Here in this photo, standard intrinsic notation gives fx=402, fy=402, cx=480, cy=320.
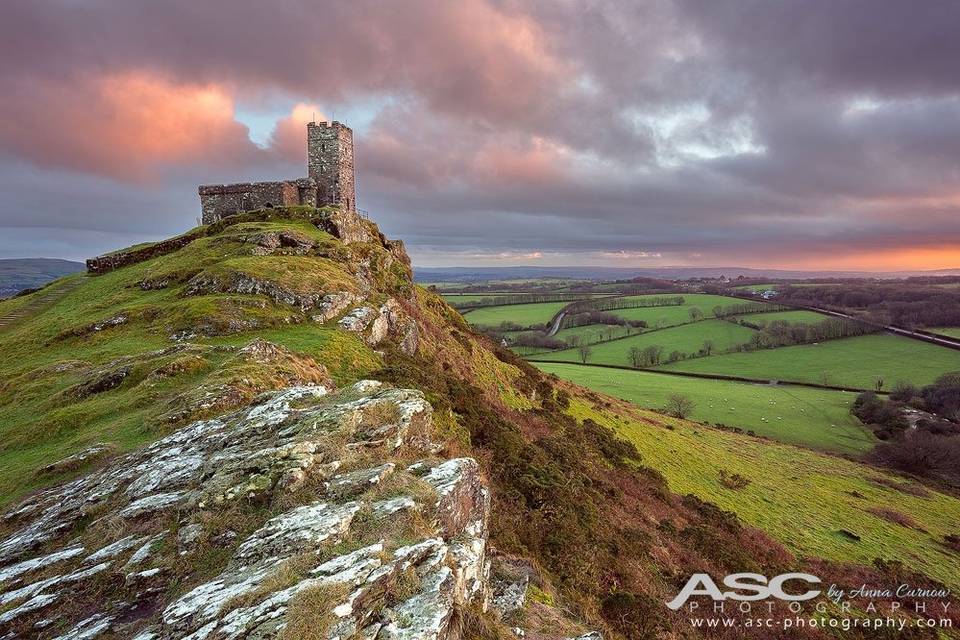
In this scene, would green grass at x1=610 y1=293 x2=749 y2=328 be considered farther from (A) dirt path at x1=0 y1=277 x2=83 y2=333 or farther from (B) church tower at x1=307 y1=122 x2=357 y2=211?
(A) dirt path at x1=0 y1=277 x2=83 y2=333

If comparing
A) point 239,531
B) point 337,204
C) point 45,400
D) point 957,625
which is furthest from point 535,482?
point 337,204

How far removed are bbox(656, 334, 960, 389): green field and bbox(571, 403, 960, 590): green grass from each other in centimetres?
5070

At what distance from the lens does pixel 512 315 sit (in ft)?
582

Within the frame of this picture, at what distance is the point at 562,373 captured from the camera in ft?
287

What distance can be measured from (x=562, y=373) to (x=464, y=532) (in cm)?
7990

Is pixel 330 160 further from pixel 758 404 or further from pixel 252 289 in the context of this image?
pixel 758 404

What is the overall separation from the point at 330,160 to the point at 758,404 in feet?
249

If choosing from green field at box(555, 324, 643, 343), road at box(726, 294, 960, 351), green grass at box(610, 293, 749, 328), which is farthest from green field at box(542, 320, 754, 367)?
road at box(726, 294, 960, 351)

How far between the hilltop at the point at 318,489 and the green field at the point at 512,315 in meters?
121

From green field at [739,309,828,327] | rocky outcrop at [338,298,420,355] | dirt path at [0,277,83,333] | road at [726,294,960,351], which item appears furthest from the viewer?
green field at [739,309,828,327]

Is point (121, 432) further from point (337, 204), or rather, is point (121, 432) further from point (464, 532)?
point (337, 204)

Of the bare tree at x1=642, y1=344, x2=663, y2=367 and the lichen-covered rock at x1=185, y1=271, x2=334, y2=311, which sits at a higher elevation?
the lichen-covered rock at x1=185, y1=271, x2=334, y2=311

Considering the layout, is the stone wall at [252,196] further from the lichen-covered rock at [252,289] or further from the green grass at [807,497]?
the green grass at [807,497]

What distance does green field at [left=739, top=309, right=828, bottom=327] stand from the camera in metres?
133
